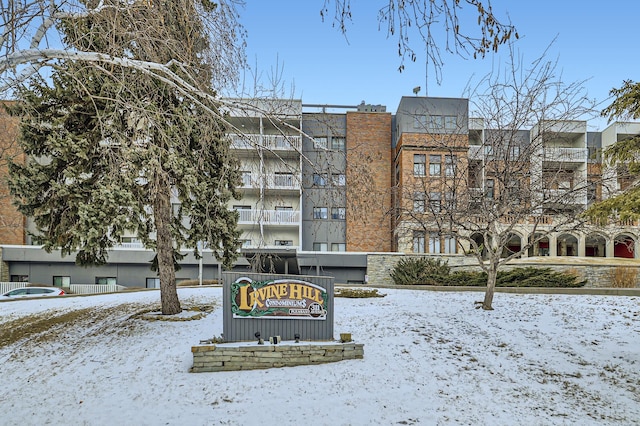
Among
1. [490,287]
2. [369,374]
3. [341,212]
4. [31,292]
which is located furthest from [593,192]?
[31,292]

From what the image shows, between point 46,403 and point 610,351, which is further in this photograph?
point 610,351

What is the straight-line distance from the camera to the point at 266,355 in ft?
28.6

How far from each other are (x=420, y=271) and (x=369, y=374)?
13.0 m

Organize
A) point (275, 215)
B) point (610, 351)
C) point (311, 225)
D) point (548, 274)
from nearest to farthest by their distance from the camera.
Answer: point (610, 351)
point (548, 274)
point (275, 215)
point (311, 225)

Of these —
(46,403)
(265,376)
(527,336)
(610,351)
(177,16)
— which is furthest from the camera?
(527,336)

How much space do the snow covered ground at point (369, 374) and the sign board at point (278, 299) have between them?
129 centimetres

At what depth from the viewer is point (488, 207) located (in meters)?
12.9

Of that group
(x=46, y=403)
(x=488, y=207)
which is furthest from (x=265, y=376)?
(x=488, y=207)

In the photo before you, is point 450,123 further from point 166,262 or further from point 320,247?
point 166,262

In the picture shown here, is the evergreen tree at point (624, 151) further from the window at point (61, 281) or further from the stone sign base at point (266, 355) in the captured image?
the window at point (61, 281)

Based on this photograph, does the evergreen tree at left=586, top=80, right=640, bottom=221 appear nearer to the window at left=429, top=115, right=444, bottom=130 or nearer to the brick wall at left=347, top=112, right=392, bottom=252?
the window at left=429, top=115, right=444, bottom=130

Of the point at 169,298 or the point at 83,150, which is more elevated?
the point at 83,150

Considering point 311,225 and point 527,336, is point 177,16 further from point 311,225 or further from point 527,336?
point 311,225

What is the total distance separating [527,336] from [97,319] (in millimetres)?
13473
